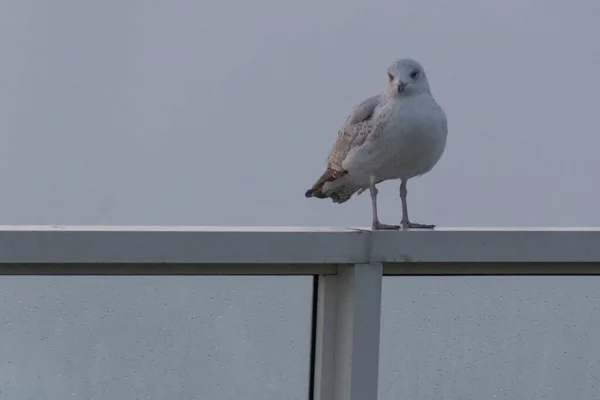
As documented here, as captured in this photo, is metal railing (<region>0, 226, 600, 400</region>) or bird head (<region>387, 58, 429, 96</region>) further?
bird head (<region>387, 58, 429, 96</region>)

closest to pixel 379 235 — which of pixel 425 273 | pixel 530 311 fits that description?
pixel 425 273

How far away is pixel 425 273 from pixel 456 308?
0.07 metres

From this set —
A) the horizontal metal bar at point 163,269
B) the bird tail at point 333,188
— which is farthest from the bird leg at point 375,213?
the horizontal metal bar at point 163,269

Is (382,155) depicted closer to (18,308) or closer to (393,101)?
(393,101)

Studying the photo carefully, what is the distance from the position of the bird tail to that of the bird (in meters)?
0.09

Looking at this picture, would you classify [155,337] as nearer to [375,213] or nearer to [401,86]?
[375,213]

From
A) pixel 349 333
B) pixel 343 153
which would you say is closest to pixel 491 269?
pixel 349 333

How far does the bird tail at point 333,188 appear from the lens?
5.34 feet

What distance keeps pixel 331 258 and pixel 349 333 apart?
0.09 meters

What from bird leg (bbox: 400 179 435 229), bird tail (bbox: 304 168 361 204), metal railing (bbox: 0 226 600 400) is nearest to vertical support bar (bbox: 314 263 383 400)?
metal railing (bbox: 0 226 600 400)

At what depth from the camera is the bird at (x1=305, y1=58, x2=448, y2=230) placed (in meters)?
1.40

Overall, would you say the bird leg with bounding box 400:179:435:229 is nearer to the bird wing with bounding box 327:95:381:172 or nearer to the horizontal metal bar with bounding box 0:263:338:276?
the bird wing with bounding box 327:95:381:172

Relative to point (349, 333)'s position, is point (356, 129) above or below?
above

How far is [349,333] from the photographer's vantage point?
107cm
